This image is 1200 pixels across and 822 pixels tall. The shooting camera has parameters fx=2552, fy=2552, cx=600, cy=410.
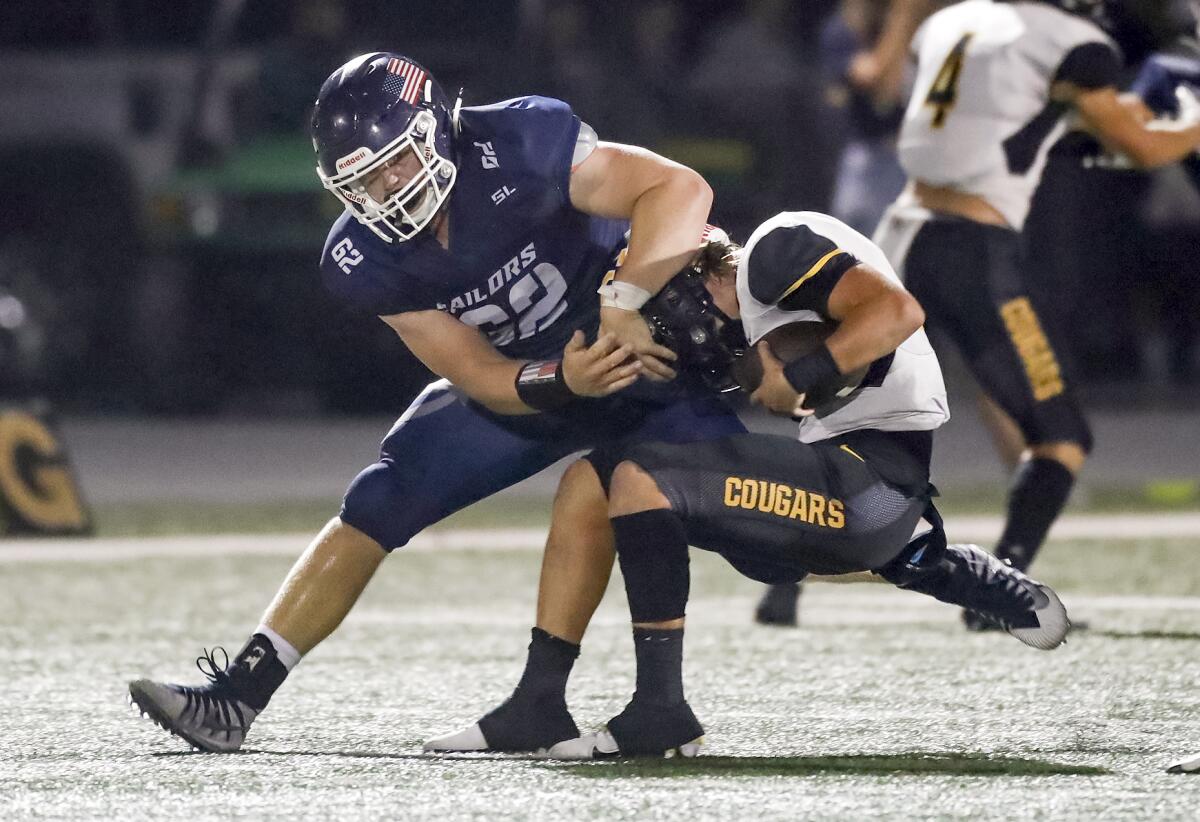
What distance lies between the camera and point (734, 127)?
42.7 feet

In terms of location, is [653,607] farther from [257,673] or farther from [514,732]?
[257,673]

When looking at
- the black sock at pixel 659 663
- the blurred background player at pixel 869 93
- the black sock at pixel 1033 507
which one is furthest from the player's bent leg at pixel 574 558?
the blurred background player at pixel 869 93

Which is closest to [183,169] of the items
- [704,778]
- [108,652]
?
[108,652]

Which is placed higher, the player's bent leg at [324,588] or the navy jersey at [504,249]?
the navy jersey at [504,249]

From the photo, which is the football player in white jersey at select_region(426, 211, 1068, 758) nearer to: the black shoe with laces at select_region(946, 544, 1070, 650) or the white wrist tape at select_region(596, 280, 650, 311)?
the white wrist tape at select_region(596, 280, 650, 311)

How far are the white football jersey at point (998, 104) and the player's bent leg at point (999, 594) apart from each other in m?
1.78

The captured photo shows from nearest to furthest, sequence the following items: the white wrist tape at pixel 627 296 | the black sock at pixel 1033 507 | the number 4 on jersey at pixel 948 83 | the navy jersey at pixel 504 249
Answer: the white wrist tape at pixel 627 296 → the navy jersey at pixel 504 249 → the black sock at pixel 1033 507 → the number 4 on jersey at pixel 948 83

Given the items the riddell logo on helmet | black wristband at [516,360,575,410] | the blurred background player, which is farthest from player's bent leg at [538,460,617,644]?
the blurred background player

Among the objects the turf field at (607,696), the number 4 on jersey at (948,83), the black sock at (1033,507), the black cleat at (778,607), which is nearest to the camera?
the turf field at (607,696)

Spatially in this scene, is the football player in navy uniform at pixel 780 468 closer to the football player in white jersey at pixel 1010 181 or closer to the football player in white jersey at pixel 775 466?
Result: the football player in white jersey at pixel 775 466

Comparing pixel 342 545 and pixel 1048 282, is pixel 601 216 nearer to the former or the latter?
pixel 342 545

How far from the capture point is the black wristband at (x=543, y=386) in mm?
4883

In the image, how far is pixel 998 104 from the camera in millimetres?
6715

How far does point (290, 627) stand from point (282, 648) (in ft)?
0.15
